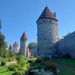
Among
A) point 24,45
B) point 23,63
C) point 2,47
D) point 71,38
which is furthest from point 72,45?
point 24,45

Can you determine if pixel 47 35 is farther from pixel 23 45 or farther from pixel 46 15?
pixel 23 45

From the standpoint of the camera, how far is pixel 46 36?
35250 mm

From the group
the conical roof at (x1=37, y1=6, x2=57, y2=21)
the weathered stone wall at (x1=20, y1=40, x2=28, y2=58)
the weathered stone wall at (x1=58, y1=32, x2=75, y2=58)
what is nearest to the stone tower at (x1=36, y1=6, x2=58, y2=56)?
the conical roof at (x1=37, y1=6, x2=57, y2=21)

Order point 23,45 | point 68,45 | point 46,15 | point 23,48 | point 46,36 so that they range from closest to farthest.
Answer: point 68,45, point 46,36, point 46,15, point 23,48, point 23,45

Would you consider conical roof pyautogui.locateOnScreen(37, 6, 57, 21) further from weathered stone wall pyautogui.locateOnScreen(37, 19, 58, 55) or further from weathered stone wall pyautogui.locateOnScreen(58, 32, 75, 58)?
weathered stone wall pyautogui.locateOnScreen(58, 32, 75, 58)

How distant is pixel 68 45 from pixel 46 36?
5876 mm

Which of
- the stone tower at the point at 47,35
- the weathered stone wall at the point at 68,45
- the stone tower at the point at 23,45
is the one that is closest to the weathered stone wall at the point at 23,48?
the stone tower at the point at 23,45

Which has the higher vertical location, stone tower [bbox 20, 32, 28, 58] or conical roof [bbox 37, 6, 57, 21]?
conical roof [bbox 37, 6, 57, 21]

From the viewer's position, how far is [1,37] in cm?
2802

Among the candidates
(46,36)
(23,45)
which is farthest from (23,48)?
(46,36)

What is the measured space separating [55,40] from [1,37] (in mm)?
11289

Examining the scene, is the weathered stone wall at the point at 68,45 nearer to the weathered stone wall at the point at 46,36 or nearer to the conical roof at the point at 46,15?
the weathered stone wall at the point at 46,36

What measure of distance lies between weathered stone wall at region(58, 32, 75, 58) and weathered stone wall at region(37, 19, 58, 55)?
1.54 metres

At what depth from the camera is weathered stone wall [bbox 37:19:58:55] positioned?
116ft
